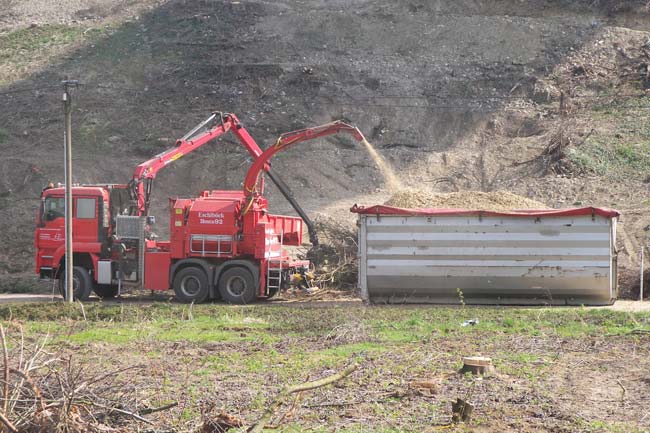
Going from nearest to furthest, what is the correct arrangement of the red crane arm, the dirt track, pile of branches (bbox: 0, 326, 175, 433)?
pile of branches (bbox: 0, 326, 175, 433), the dirt track, the red crane arm

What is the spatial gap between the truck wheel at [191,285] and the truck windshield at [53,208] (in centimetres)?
354

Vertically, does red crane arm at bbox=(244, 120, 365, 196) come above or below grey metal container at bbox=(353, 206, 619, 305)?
above

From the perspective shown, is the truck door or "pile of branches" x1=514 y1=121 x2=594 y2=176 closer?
the truck door

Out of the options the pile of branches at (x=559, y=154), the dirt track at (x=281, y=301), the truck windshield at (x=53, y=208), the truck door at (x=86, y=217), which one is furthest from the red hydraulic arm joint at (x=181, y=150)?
the pile of branches at (x=559, y=154)

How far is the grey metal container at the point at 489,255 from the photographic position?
66.9ft

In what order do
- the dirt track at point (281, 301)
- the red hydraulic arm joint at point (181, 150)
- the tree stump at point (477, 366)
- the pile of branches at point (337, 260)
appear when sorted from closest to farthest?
the tree stump at point (477, 366) < the dirt track at point (281, 301) < the red hydraulic arm joint at point (181, 150) < the pile of branches at point (337, 260)

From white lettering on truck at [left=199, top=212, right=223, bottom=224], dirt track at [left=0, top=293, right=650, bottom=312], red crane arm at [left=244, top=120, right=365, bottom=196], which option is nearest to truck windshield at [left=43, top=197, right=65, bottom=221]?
dirt track at [left=0, top=293, right=650, bottom=312]

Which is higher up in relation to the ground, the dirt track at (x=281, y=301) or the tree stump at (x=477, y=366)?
the tree stump at (x=477, y=366)

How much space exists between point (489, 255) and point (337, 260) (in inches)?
215

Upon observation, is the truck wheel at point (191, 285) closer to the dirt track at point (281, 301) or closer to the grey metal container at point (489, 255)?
the dirt track at point (281, 301)

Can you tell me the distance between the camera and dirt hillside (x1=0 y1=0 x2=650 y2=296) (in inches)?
1382

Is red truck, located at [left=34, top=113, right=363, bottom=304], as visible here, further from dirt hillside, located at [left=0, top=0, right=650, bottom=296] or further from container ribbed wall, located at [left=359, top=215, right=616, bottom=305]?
dirt hillside, located at [left=0, top=0, right=650, bottom=296]

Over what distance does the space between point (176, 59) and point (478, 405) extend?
36310 millimetres

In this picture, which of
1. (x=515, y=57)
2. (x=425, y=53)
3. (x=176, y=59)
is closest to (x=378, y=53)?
(x=425, y=53)
